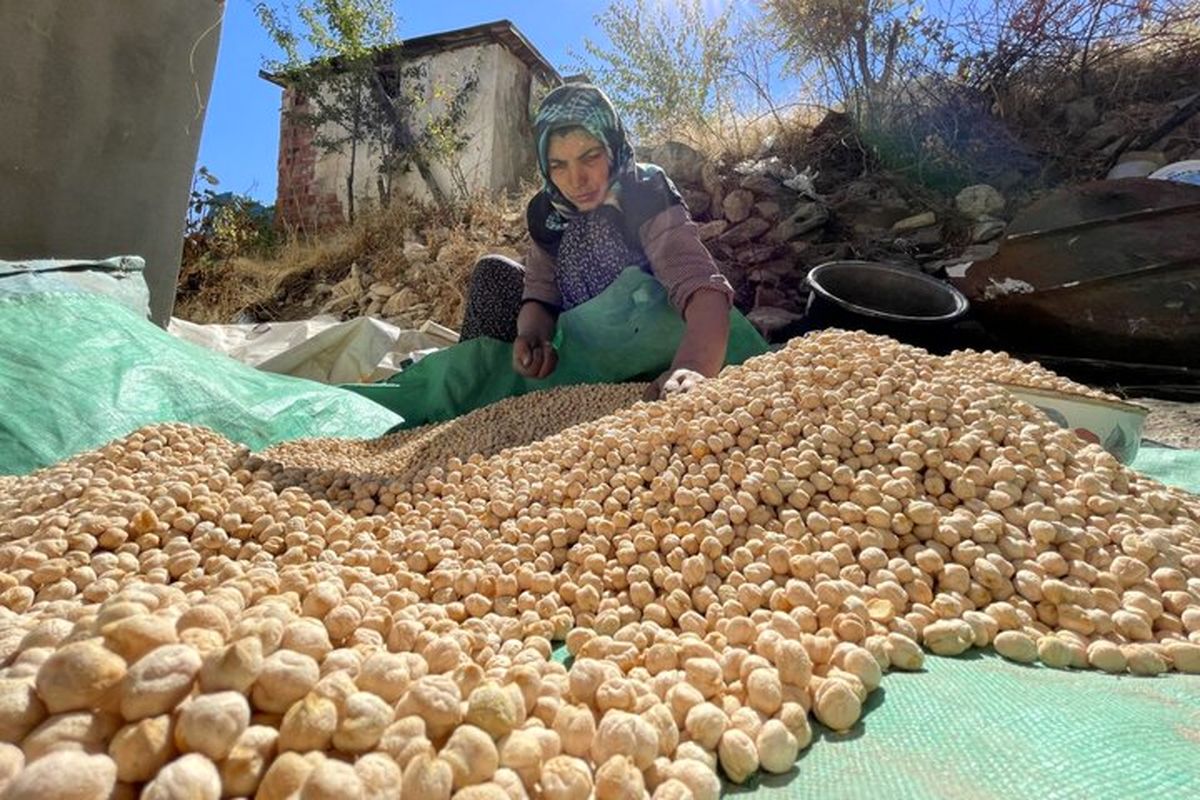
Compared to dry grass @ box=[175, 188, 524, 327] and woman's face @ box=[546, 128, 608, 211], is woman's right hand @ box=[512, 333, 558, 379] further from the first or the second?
dry grass @ box=[175, 188, 524, 327]

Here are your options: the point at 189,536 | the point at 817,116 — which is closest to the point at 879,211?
the point at 817,116

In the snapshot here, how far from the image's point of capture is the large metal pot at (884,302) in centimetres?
295

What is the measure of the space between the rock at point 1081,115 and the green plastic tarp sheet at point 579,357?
3805 mm

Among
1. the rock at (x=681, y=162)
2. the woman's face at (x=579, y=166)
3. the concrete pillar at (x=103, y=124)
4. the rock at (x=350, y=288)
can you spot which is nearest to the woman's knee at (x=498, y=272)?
the woman's face at (x=579, y=166)

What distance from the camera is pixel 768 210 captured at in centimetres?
466

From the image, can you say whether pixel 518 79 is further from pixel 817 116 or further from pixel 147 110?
pixel 147 110

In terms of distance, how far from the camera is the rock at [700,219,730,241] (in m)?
4.62

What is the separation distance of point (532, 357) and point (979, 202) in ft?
11.5

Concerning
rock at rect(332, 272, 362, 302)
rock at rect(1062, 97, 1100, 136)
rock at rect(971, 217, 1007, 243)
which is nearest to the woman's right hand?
rock at rect(971, 217, 1007, 243)

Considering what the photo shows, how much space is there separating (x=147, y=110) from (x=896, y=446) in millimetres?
2986

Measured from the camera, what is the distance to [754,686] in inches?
27.5

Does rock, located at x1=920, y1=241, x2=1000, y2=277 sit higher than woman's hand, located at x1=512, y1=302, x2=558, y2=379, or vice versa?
rock, located at x1=920, y1=241, x2=1000, y2=277

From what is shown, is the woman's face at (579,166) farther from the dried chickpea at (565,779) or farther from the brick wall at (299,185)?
the brick wall at (299,185)

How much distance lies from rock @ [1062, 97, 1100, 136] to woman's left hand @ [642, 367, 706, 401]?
4.55 meters
